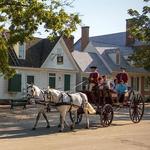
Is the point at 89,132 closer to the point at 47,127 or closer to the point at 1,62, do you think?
the point at 47,127

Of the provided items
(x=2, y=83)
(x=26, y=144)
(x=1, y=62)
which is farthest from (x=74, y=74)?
(x=26, y=144)

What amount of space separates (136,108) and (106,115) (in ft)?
8.61

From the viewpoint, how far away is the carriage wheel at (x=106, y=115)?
828 inches

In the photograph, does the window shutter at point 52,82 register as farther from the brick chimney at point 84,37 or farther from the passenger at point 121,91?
the passenger at point 121,91

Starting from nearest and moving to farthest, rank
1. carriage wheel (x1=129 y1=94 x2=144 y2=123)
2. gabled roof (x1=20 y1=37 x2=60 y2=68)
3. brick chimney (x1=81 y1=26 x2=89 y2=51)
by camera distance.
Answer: carriage wheel (x1=129 y1=94 x2=144 y2=123) → gabled roof (x1=20 y1=37 x2=60 y2=68) → brick chimney (x1=81 y1=26 x2=89 y2=51)

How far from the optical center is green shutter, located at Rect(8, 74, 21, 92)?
1668 inches

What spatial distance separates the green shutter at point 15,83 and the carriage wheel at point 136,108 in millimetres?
20331

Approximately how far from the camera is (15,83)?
140ft

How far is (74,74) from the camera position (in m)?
48.8

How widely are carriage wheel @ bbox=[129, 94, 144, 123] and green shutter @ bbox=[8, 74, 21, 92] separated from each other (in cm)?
2033

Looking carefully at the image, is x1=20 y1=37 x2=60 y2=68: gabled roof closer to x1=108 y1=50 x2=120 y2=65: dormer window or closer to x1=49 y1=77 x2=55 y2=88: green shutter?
x1=49 y1=77 x2=55 y2=88: green shutter

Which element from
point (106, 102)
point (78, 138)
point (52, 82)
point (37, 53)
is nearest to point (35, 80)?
point (52, 82)

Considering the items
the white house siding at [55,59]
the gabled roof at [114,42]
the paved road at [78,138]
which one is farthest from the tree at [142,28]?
the paved road at [78,138]

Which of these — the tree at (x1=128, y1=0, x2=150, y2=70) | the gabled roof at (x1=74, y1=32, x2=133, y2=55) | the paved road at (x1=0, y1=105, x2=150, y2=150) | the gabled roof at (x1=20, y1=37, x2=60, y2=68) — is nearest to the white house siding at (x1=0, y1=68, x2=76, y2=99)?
the gabled roof at (x1=20, y1=37, x2=60, y2=68)
